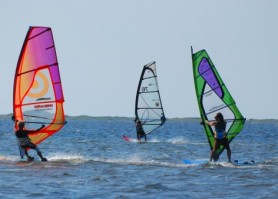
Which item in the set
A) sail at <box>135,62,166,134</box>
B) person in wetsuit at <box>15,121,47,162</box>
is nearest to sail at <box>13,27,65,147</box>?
person in wetsuit at <box>15,121,47,162</box>

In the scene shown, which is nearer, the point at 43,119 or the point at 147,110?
the point at 43,119

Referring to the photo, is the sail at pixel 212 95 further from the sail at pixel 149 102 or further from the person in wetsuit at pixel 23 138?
the sail at pixel 149 102

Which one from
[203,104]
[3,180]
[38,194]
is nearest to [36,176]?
[3,180]

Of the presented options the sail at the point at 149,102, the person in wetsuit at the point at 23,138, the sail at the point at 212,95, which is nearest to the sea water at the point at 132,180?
the person in wetsuit at the point at 23,138

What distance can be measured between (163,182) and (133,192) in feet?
4.87

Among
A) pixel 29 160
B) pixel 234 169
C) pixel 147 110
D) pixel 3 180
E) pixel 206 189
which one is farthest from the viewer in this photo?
pixel 147 110

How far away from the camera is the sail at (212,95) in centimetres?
1825

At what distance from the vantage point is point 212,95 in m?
18.4

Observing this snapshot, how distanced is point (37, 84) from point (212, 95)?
467 cm

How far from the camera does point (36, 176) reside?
1477cm

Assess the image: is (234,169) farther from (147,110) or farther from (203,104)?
(147,110)

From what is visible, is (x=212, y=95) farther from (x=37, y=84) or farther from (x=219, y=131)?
(x=37, y=84)

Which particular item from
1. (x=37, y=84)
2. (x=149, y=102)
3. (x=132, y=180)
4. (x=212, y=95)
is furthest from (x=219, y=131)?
(x=149, y=102)

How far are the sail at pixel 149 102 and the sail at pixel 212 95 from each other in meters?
15.6
